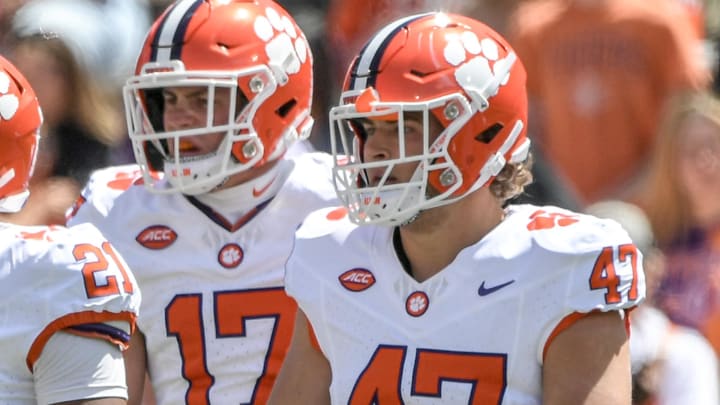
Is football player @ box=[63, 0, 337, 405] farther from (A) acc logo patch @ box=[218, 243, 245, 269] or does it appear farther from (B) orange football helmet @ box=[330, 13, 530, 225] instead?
(B) orange football helmet @ box=[330, 13, 530, 225]

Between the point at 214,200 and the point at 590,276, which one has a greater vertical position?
the point at 590,276

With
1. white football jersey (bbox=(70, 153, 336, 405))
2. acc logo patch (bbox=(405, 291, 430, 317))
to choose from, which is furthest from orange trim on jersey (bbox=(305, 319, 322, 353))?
white football jersey (bbox=(70, 153, 336, 405))

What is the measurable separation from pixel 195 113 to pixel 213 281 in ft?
1.39

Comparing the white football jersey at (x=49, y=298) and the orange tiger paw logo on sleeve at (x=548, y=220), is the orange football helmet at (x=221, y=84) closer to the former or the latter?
the white football jersey at (x=49, y=298)

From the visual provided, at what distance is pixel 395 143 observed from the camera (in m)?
3.75

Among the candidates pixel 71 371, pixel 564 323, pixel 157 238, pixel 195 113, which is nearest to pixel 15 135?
pixel 71 371

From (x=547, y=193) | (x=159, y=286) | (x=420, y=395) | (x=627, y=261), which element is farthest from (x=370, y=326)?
(x=547, y=193)

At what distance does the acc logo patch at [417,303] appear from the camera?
12.2ft

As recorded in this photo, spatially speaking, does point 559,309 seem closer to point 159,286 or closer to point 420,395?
point 420,395

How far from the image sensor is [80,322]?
351 cm

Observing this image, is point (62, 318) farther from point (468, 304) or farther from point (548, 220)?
point (548, 220)

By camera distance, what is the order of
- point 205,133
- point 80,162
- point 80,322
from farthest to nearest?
1. point 80,162
2. point 205,133
3. point 80,322

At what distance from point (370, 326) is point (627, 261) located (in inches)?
22.3

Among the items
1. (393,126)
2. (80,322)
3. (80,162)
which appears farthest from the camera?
(80,162)
